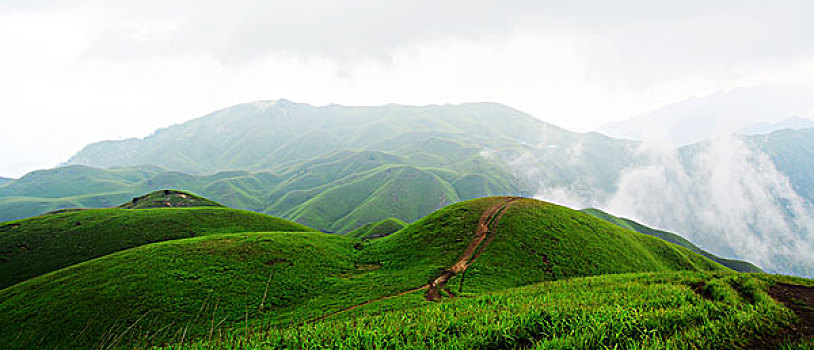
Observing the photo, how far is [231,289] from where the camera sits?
1245 inches

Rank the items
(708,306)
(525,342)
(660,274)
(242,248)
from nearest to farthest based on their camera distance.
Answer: (525,342) → (708,306) → (660,274) → (242,248)

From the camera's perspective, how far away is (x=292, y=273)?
35.8 m

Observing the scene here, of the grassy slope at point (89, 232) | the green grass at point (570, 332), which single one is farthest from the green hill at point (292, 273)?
the grassy slope at point (89, 232)

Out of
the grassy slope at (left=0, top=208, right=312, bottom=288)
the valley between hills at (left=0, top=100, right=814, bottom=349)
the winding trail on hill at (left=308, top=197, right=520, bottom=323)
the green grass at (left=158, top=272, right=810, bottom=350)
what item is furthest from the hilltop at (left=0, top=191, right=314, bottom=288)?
the green grass at (left=158, top=272, right=810, bottom=350)

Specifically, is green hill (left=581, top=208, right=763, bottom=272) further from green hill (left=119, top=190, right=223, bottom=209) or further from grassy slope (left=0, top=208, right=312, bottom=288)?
green hill (left=119, top=190, right=223, bottom=209)

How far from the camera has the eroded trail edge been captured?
2965cm

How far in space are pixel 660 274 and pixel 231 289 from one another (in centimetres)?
3861

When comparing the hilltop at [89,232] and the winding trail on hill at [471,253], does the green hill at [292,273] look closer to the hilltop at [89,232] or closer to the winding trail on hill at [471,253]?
the winding trail on hill at [471,253]

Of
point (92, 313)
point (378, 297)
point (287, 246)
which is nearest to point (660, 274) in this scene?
point (378, 297)

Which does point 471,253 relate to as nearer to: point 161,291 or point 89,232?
point 161,291

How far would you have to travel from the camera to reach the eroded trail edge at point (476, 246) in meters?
29.7

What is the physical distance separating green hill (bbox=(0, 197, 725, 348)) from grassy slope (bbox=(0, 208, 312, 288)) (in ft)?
57.3

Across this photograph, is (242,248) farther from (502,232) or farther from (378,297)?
(502,232)

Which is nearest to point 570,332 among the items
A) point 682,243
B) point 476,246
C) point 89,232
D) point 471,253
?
point 471,253
